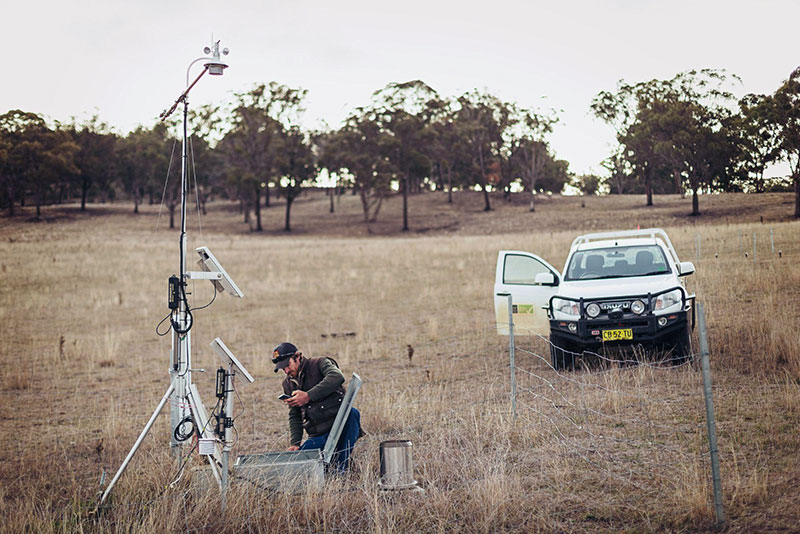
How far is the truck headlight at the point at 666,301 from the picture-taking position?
10367 mm

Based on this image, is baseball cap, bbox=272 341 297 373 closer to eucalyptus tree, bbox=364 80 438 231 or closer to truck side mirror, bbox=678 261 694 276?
truck side mirror, bbox=678 261 694 276

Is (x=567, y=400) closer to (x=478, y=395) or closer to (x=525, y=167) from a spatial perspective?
(x=478, y=395)

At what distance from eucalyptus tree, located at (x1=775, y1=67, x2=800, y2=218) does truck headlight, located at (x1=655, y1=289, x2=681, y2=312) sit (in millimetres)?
10128

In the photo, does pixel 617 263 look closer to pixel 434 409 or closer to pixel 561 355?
pixel 561 355

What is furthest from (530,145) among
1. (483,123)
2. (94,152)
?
(94,152)

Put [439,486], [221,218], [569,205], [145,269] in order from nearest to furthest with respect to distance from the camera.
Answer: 1. [439,486]
2. [145,269]
3. [569,205]
4. [221,218]

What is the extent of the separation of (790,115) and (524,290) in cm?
1070

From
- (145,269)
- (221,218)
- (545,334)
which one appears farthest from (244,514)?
(221,218)

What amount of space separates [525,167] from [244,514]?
70705mm

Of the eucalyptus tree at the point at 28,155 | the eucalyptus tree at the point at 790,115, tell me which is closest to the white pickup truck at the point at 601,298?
the eucalyptus tree at the point at 790,115

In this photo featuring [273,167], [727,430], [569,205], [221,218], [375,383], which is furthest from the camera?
[221,218]

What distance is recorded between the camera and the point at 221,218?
3120 inches

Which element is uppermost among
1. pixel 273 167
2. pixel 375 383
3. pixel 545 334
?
pixel 273 167

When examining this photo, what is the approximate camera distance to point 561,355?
11250 millimetres
